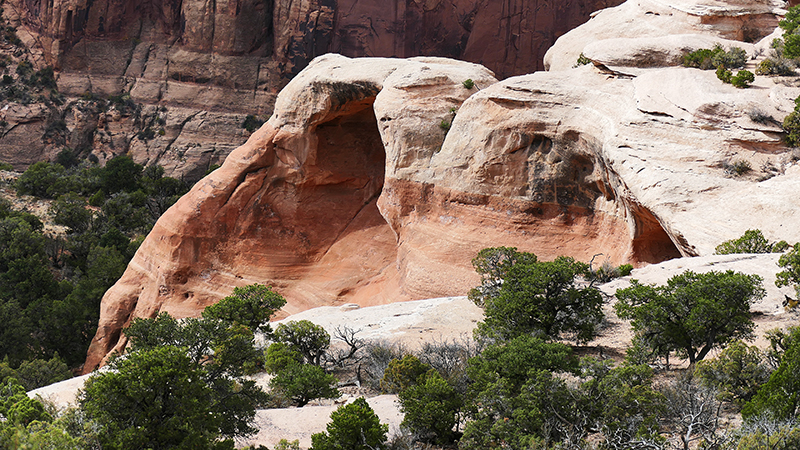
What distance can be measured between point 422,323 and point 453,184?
650cm

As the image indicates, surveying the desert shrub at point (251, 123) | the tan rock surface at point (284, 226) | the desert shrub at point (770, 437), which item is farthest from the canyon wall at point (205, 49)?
the desert shrub at point (770, 437)

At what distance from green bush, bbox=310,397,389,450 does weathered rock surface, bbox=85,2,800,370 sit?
368 inches

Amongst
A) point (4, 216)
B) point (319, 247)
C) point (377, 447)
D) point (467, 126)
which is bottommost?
point (4, 216)

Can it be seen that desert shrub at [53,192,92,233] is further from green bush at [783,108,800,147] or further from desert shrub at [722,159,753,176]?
green bush at [783,108,800,147]

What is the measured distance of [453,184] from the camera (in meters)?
24.2

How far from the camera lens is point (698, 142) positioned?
18250 mm

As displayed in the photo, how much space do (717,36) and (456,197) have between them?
10096mm

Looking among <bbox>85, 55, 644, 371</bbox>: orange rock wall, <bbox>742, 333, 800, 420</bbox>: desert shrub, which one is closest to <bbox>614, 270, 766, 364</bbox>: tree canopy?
<bbox>742, 333, 800, 420</bbox>: desert shrub

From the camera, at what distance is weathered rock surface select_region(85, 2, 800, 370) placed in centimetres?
1792

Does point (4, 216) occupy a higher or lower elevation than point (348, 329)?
lower

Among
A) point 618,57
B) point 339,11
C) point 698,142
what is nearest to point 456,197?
point 618,57

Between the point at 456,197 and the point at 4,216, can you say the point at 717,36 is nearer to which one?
the point at 456,197

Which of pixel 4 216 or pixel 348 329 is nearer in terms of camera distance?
pixel 348 329

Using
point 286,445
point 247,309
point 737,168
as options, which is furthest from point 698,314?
point 247,309
